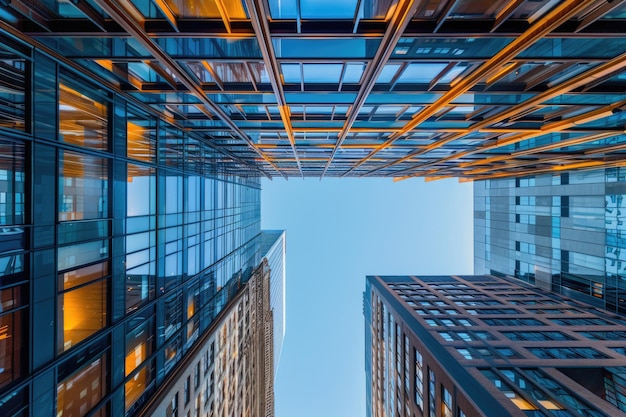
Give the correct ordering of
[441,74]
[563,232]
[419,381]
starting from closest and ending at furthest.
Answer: [441,74] < [419,381] < [563,232]

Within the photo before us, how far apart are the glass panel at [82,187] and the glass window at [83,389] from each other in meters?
6.40

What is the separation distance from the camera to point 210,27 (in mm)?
9820

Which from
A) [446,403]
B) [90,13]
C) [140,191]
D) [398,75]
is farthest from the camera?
[446,403]

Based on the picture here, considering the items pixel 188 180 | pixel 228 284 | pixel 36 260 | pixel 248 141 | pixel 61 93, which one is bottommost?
pixel 228 284

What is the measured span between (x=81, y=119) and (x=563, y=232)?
4836 centimetres

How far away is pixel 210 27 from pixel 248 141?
1458 cm

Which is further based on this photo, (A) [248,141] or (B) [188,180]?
(A) [248,141]

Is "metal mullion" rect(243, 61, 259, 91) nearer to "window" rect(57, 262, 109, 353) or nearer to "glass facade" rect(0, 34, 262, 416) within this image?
"glass facade" rect(0, 34, 262, 416)

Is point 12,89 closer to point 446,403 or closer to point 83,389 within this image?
point 83,389

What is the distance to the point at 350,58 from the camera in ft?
38.0

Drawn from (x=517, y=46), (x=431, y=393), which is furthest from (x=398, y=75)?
(x=431, y=393)

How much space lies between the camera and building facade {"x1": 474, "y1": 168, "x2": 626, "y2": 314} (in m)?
29.6

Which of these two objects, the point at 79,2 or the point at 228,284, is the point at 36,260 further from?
the point at 228,284

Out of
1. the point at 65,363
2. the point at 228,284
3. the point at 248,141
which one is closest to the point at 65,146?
the point at 65,363
